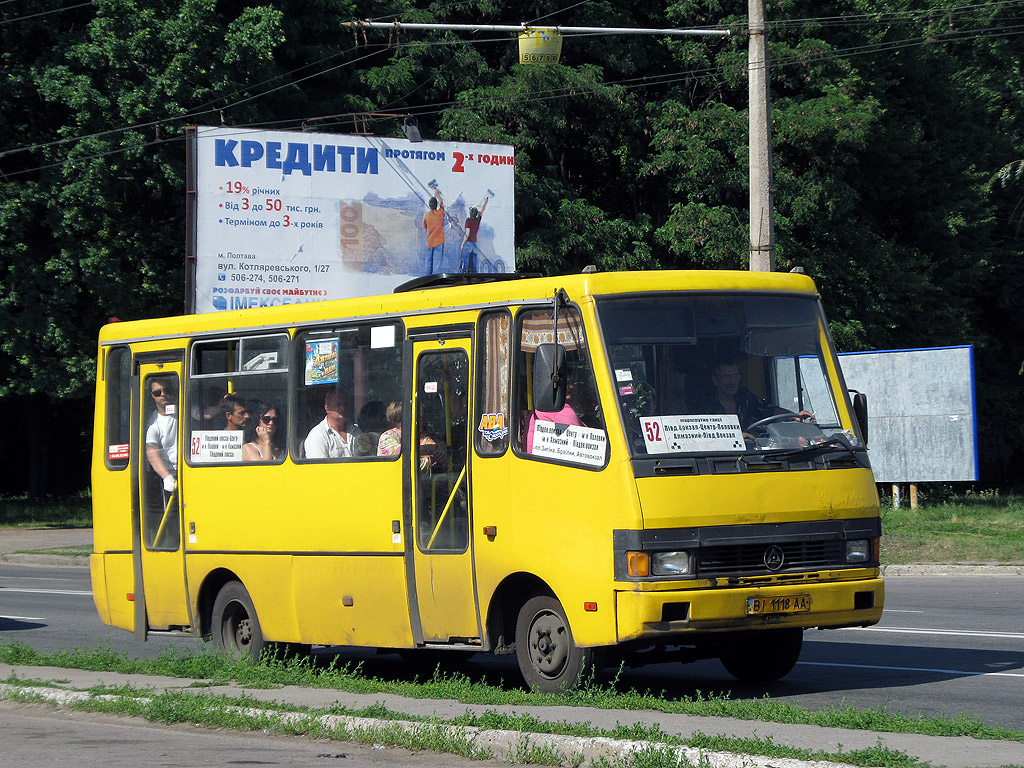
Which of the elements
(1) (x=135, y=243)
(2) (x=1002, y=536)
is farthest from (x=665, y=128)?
(2) (x=1002, y=536)

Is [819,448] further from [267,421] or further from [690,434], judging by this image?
[267,421]

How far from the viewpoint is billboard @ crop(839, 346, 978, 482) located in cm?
2706

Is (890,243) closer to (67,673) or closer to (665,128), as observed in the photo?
(665,128)

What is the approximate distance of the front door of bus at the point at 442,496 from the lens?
10312 mm

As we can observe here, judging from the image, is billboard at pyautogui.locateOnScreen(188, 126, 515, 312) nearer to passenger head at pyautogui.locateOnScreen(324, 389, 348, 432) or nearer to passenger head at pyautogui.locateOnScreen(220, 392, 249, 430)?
passenger head at pyautogui.locateOnScreen(220, 392, 249, 430)

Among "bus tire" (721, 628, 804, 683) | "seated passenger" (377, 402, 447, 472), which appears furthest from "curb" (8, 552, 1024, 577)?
"seated passenger" (377, 402, 447, 472)

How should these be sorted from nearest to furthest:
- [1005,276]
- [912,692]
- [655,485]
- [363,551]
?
[655,485], [912,692], [363,551], [1005,276]

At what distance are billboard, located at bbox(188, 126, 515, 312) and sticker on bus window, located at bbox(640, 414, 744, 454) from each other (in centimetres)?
1949

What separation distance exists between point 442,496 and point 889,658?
4002 mm

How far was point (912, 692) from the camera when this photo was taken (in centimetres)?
974

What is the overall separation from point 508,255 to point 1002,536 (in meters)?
12.7

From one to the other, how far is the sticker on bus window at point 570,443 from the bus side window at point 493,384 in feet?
1.11

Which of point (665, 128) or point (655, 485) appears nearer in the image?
point (655, 485)

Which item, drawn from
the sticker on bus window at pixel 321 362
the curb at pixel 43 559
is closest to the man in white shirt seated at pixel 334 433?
the sticker on bus window at pixel 321 362
